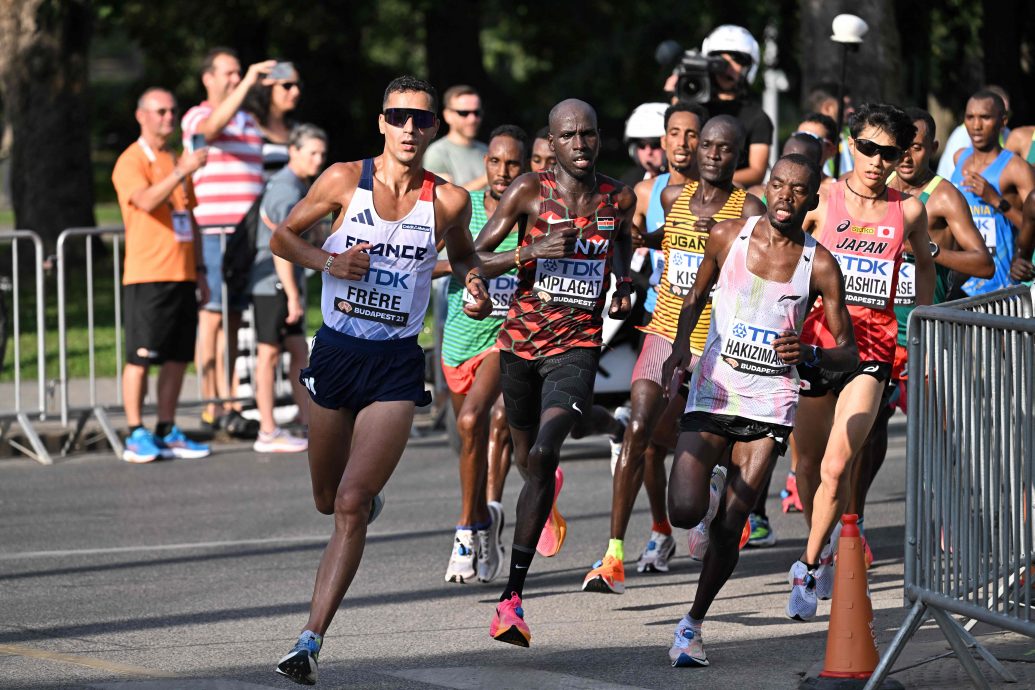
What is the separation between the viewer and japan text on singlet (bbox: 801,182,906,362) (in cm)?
798

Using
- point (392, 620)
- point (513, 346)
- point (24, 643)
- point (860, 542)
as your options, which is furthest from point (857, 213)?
point (24, 643)

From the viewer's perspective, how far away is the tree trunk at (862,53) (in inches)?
640

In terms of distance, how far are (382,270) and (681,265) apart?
6.90 feet

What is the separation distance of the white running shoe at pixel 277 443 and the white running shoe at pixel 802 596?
5.53 meters

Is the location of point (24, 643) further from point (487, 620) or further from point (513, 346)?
point (513, 346)

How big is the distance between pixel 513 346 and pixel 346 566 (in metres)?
1.75

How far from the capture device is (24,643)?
283 inches

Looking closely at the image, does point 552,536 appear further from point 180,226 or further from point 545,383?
point 180,226

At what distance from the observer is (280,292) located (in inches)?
488

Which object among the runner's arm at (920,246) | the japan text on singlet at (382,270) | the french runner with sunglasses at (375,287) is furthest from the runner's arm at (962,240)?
the japan text on singlet at (382,270)

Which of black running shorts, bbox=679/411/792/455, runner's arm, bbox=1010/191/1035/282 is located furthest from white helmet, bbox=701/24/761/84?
black running shorts, bbox=679/411/792/455

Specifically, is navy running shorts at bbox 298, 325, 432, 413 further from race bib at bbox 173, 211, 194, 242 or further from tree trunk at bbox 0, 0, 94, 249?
tree trunk at bbox 0, 0, 94, 249

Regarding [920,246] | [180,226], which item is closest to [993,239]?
[920,246]

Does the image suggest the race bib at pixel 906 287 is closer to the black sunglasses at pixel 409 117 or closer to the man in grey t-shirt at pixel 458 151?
the black sunglasses at pixel 409 117
